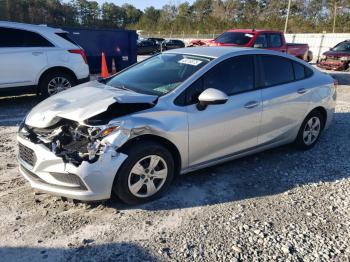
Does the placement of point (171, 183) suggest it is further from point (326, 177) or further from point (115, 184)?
point (326, 177)

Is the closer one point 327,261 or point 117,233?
point 327,261

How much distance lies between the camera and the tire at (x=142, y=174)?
352 centimetres

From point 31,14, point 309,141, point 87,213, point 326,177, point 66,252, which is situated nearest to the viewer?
point 66,252

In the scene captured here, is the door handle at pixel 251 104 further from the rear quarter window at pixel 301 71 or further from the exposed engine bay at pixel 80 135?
the exposed engine bay at pixel 80 135

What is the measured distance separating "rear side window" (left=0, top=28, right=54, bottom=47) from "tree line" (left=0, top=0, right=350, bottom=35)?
40927 millimetres

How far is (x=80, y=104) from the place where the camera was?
3.83 m

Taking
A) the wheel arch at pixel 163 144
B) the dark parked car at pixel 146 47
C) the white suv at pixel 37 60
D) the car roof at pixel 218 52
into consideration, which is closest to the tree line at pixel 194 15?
the dark parked car at pixel 146 47

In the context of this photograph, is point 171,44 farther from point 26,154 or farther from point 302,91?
point 26,154

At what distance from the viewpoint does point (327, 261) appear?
306cm

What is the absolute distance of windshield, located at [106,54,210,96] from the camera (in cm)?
417

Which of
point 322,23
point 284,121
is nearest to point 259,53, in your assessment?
point 284,121

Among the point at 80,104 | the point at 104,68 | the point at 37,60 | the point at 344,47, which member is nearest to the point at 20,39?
the point at 37,60

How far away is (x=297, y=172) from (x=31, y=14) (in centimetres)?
5956

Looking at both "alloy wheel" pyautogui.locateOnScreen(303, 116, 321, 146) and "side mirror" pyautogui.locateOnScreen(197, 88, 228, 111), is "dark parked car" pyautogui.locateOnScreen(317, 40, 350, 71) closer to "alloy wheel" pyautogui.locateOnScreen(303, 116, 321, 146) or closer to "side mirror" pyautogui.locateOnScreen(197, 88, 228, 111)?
"alloy wheel" pyautogui.locateOnScreen(303, 116, 321, 146)
